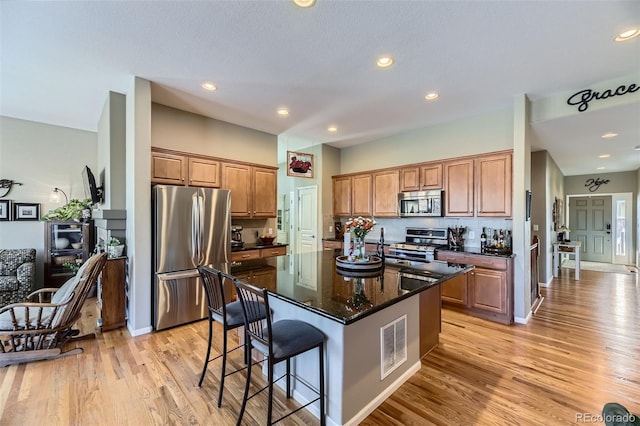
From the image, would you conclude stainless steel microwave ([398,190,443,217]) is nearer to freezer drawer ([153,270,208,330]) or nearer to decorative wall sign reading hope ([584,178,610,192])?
freezer drawer ([153,270,208,330])

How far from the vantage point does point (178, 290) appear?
3.52 m

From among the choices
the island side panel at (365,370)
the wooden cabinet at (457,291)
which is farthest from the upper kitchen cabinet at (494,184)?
the island side panel at (365,370)

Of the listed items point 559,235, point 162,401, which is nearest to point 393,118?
point 162,401

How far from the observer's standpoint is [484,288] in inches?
150

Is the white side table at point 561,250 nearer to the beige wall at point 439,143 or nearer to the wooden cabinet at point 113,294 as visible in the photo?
the beige wall at point 439,143

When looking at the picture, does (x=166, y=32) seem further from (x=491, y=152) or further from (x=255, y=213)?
(x=491, y=152)

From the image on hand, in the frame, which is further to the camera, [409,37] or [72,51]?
[72,51]

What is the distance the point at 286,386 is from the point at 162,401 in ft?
3.17

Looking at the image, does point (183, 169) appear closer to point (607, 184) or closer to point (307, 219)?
point (307, 219)

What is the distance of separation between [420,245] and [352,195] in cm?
188

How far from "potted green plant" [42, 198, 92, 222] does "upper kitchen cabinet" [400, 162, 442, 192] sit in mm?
5677

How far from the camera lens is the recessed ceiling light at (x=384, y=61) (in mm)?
2705

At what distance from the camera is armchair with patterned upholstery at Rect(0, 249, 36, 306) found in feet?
13.0

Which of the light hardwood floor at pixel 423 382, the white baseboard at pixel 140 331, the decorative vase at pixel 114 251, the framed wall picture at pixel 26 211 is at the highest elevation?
the framed wall picture at pixel 26 211
